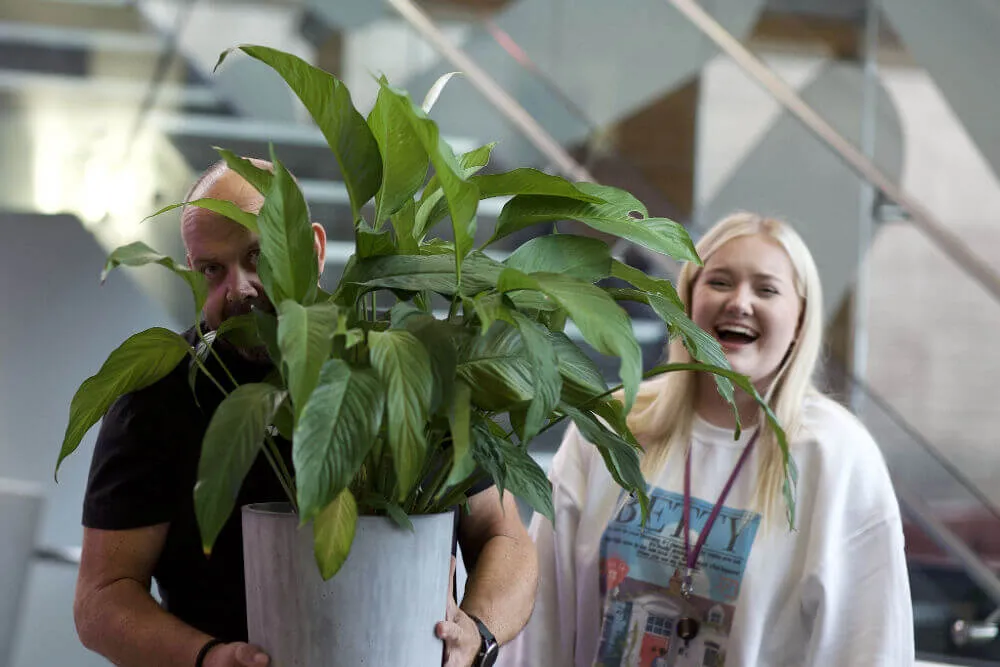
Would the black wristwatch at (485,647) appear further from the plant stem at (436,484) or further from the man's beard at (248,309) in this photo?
the man's beard at (248,309)

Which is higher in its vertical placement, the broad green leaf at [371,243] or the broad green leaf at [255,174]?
the broad green leaf at [255,174]

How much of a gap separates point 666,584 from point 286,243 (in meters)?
1.02

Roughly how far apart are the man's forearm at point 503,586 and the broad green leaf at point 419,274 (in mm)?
487

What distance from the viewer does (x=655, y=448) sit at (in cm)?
193

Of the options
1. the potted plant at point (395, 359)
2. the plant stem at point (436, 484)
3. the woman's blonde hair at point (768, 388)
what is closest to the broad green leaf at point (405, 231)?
the potted plant at point (395, 359)

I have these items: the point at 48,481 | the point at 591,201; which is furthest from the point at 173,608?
the point at 48,481

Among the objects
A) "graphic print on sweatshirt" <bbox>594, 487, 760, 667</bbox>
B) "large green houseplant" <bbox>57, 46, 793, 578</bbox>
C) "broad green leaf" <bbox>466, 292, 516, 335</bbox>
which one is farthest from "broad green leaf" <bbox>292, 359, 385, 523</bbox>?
"graphic print on sweatshirt" <bbox>594, 487, 760, 667</bbox>

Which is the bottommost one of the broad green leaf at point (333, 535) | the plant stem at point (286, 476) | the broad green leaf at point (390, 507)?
the broad green leaf at point (333, 535)

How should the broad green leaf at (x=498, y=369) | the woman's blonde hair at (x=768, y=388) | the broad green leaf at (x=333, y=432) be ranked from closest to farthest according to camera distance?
the broad green leaf at (x=333, y=432), the broad green leaf at (x=498, y=369), the woman's blonde hair at (x=768, y=388)

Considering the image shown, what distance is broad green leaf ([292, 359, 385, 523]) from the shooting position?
2.92ft

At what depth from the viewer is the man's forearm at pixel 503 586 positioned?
4.52 feet

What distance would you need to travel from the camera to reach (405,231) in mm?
1103

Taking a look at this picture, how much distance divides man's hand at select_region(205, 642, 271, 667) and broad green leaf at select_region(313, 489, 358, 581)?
133 mm

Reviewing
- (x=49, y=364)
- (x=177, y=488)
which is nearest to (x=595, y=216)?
(x=177, y=488)
